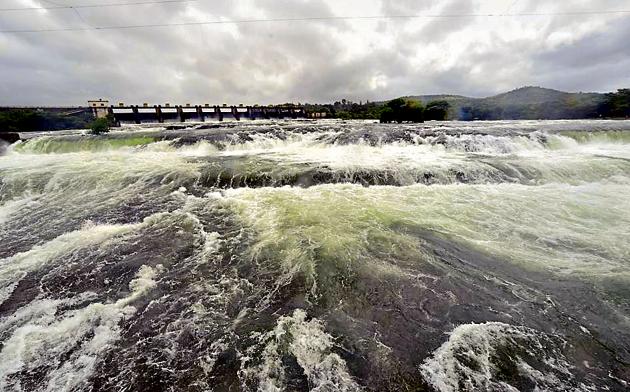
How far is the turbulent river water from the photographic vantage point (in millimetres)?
3191

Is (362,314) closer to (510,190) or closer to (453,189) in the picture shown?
(453,189)

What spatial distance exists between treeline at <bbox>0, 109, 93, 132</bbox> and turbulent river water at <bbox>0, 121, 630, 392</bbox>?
34889 millimetres

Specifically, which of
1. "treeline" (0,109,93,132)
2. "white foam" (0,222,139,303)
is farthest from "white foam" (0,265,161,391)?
"treeline" (0,109,93,132)

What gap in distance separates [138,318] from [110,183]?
8881 mm

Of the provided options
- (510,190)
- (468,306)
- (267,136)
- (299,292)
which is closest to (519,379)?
(468,306)

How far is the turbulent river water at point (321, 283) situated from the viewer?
10.5ft

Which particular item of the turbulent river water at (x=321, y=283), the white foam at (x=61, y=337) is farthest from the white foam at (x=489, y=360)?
the white foam at (x=61, y=337)

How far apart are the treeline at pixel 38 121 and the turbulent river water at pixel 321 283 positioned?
34.9 metres

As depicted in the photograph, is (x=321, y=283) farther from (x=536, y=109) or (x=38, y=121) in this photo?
(x=536, y=109)

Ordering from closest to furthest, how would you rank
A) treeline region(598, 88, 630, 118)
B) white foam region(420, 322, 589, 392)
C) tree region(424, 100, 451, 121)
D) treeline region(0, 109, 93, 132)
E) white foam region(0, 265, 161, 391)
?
white foam region(420, 322, 589, 392)
white foam region(0, 265, 161, 391)
treeline region(0, 109, 93, 132)
treeline region(598, 88, 630, 118)
tree region(424, 100, 451, 121)

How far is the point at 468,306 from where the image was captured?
4.17m

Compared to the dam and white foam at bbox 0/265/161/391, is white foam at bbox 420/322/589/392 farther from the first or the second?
the dam

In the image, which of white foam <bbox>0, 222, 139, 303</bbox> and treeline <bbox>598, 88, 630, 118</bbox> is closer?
white foam <bbox>0, 222, 139, 303</bbox>

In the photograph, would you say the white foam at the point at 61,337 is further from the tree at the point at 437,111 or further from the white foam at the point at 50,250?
the tree at the point at 437,111
